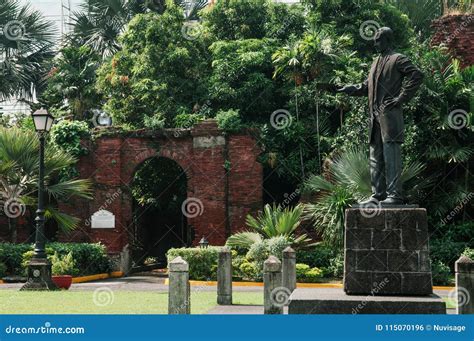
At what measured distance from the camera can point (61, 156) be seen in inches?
846

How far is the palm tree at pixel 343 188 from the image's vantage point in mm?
18500

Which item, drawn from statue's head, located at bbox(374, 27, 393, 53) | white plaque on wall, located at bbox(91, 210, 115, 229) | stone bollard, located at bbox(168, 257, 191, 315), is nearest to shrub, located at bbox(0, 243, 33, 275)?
white plaque on wall, located at bbox(91, 210, 115, 229)

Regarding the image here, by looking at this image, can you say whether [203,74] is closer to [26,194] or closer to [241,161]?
[241,161]

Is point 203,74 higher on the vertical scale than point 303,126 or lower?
higher

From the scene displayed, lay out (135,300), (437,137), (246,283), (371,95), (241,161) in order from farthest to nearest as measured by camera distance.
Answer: (241,161)
(437,137)
(246,283)
(135,300)
(371,95)

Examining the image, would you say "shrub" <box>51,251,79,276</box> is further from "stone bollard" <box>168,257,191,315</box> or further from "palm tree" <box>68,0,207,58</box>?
"palm tree" <box>68,0,207,58</box>

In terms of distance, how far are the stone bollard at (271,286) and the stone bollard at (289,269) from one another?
1531mm

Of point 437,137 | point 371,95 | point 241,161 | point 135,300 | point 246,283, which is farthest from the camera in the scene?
point 241,161

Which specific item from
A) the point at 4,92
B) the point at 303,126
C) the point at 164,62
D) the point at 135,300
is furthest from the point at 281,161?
the point at 4,92

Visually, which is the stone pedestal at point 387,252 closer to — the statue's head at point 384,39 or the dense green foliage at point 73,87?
the statue's head at point 384,39

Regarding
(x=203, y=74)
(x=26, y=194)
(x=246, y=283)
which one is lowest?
(x=246, y=283)

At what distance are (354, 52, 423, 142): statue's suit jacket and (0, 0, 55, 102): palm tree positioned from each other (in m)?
23.4

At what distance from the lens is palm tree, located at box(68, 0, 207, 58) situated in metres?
32.2

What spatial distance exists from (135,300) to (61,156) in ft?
31.6
